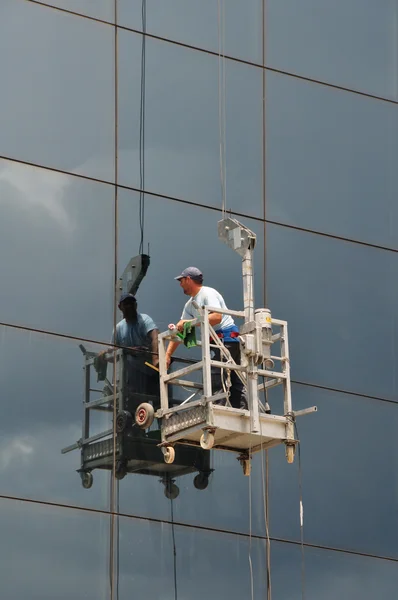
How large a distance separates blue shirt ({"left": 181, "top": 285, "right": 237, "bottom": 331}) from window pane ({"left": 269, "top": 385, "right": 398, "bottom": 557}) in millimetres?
1718

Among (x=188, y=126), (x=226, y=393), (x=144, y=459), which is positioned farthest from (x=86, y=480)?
(x=188, y=126)

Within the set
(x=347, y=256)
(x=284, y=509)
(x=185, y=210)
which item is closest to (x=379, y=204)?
(x=347, y=256)

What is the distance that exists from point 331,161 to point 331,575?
505 cm

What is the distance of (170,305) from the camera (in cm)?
1739

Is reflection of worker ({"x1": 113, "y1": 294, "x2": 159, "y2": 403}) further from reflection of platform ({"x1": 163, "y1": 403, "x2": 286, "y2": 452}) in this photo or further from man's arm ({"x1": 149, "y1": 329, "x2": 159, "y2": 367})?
reflection of platform ({"x1": 163, "y1": 403, "x2": 286, "y2": 452})

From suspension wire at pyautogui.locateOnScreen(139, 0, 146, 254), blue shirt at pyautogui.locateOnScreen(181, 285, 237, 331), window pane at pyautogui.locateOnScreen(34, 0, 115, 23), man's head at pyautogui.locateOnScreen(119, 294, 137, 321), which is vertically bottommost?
blue shirt at pyautogui.locateOnScreen(181, 285, 237, 331)

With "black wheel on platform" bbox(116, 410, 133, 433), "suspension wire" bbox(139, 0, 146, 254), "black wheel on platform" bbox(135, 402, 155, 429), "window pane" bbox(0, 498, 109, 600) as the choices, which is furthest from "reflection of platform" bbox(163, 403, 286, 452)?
"suspension wire" bbox(139, 0, 146, 254)

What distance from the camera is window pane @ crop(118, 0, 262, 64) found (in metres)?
18.1

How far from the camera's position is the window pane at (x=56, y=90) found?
16922mm

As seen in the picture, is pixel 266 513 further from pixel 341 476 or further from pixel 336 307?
pixel 336 307

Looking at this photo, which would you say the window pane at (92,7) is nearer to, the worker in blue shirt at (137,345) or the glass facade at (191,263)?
the glass facade at (191,263)

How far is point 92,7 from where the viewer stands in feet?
57.9

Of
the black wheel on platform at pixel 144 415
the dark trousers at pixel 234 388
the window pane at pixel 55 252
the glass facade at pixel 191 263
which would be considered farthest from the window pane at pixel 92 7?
the black wheel on platform at pixel 144 415

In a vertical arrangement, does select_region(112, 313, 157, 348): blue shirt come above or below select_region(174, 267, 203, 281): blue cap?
below
